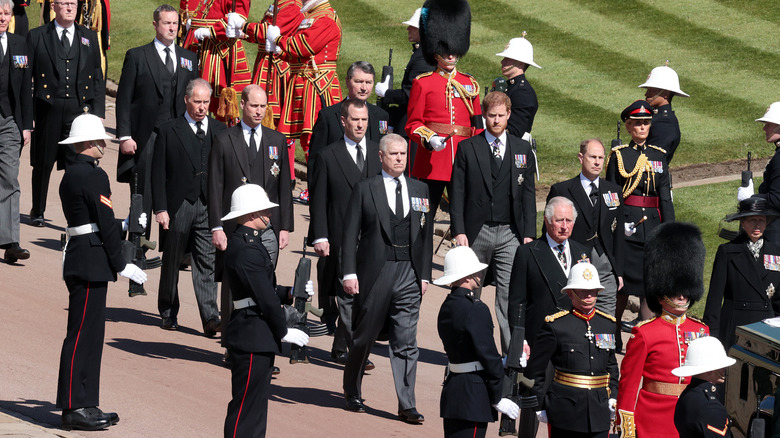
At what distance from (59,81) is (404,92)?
3512 millimetres

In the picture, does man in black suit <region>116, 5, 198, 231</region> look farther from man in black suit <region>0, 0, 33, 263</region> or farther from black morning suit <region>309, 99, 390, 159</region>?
black morning suit <region>309, 99, 390, 159</region>

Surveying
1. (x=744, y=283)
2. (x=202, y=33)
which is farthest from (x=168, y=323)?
(x=202, y=33)

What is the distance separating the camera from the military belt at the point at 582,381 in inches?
350

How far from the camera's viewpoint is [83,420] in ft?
31.6

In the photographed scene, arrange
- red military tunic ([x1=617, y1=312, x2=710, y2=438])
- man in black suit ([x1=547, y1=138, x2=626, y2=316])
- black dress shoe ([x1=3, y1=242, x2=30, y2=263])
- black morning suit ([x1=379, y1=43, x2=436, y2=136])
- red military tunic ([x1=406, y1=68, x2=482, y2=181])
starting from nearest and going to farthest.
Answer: red military tunic ([x1=617, y1=312, x2=710, y2=438]), man in black suit ([x1=547, y1=138, x2=626, y2=316]), red military tunic ([x1=406, y1=68, x2=482, y2=181]), black dress shoe ([x1=3, y1=242, x2=30, y2=263]), black morning suit ([x1=379, y1=43, x2=436, y2=136])

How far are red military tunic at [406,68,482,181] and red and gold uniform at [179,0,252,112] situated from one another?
14.0 feet

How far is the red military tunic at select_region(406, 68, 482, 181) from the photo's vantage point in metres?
13.0

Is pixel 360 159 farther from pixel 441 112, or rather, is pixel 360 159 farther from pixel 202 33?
pixel 202 33

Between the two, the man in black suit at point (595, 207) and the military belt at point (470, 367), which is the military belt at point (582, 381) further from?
the man in black suit at point (595, 207)

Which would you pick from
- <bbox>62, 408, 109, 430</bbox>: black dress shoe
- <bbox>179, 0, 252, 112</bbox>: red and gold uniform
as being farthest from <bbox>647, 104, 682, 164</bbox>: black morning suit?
<bbox>62, 408, 109, 430</bbox>: black dress shoe

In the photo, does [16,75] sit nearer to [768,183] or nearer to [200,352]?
[200,352]

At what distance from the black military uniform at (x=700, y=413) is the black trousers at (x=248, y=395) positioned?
9.10 feet

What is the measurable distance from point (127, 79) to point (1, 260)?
2.13m

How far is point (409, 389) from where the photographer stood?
34.8ft
